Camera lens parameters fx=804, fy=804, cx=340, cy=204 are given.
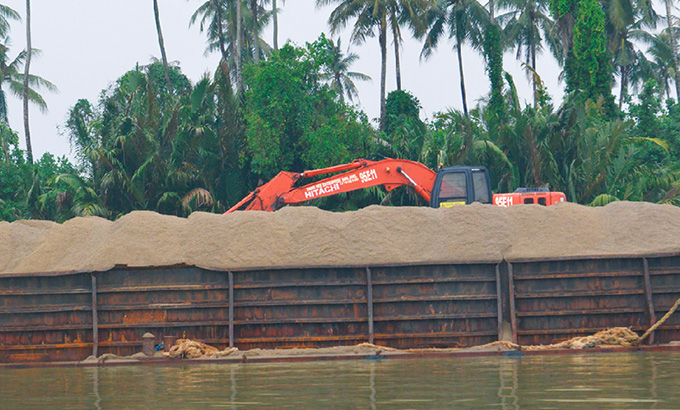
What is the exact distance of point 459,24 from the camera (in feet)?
165

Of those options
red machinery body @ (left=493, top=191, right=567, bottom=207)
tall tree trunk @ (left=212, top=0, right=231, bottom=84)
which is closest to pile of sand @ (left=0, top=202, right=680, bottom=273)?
red machinery body @ (left=493, top=191, right=567, bottom=207)

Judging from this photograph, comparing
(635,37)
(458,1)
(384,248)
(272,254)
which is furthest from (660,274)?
(635,37)

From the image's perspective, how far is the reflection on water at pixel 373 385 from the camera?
29.5 ft

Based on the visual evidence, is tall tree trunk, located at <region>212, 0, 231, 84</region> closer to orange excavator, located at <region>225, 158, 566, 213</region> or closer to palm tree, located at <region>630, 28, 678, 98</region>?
orange excavator, located at <region>225, 158, 566, 213</region>

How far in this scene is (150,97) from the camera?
3203 cm

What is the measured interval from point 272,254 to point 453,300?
3657 mm

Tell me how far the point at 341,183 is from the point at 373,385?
34.1 feet

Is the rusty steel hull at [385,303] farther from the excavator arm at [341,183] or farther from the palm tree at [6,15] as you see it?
the palm tree at [6,15]

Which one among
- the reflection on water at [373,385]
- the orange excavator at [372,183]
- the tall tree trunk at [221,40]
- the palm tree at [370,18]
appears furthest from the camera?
the palm tree at [370,18]

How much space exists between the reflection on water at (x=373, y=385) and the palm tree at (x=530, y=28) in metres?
46.2

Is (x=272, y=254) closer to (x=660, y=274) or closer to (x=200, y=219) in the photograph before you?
(x=200, y=219)

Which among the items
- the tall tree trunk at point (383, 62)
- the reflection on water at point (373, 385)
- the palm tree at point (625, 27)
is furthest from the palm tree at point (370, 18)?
the reflection on water at point (373, 385)

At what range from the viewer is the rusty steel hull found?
1506cm

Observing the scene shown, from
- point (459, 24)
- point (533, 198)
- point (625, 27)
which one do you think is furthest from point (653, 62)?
point (533, 198)
